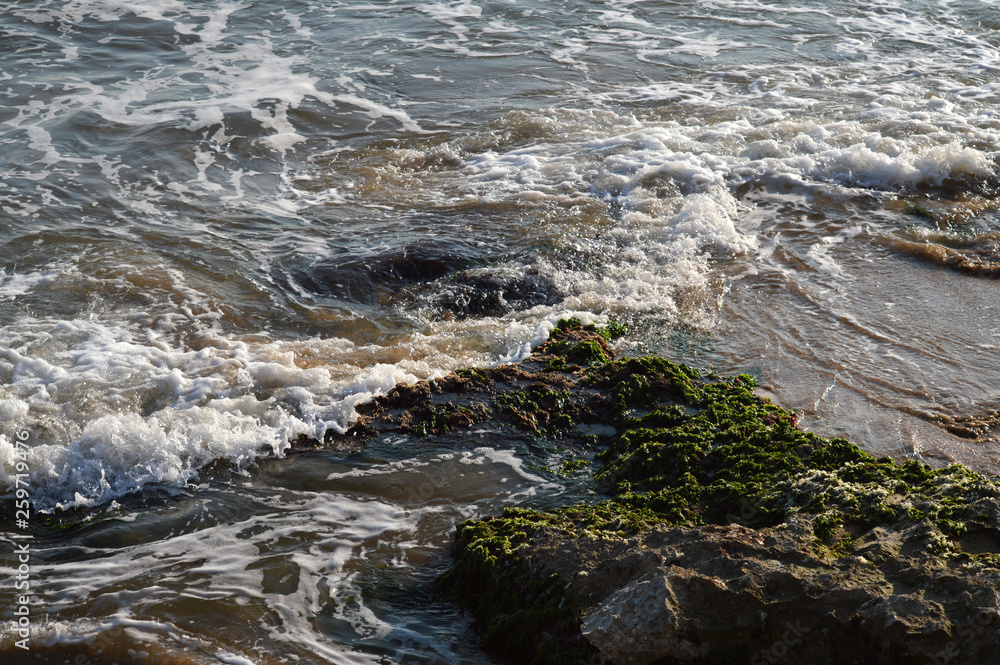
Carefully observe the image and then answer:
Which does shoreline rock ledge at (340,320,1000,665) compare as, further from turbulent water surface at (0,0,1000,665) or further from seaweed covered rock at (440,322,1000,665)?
turbulent water surface at (0,0,1000,665)

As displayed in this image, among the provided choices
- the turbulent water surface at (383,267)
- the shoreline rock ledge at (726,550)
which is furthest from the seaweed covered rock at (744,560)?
the turbulent water surface at (383,267)

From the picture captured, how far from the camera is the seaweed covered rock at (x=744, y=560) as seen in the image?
2508mm

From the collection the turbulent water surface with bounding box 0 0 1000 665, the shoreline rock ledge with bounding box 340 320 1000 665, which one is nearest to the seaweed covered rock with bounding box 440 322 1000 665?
the shoreline rock ledge with bounding box 340 320 1000 665

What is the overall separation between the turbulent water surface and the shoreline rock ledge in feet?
1.03

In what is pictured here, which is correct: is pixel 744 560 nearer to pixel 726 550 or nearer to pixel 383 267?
pixel 726 550

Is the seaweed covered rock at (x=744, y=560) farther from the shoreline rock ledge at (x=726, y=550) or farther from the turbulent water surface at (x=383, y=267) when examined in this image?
the turbulent water surface at (x=383, y=267)

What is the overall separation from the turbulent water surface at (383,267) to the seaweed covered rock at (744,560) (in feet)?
1.14

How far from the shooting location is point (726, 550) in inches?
109

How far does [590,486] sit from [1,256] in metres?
5.70

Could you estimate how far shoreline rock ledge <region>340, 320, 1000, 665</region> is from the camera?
2.52 meters

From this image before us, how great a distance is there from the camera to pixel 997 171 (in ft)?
27.1

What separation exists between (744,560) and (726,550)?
0.25 ft

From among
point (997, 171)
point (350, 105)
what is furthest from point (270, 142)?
point (997, 171)

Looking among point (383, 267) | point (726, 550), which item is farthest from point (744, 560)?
point (383, 267)
